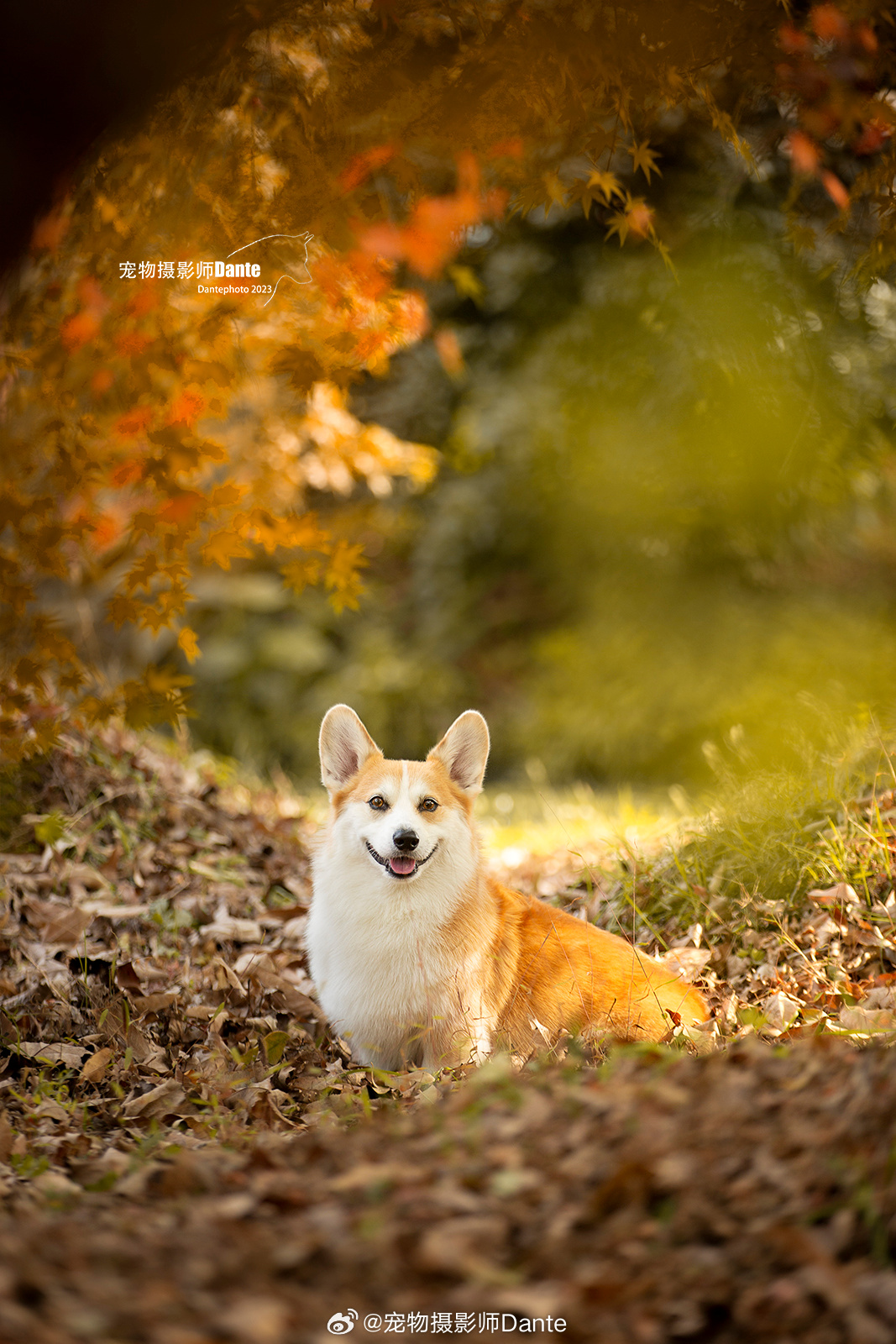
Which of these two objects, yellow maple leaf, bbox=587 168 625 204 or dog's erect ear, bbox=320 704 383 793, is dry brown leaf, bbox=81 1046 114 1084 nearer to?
dog's erect ear, bbox=320 704 383 793

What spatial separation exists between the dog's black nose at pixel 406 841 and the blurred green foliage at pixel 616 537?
255cm

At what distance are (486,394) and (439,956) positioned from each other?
725cm

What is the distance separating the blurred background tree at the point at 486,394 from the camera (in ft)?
11.7

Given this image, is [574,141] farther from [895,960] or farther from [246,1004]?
[246,1004]

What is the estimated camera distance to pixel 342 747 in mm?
3717

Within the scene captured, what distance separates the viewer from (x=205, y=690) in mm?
10492

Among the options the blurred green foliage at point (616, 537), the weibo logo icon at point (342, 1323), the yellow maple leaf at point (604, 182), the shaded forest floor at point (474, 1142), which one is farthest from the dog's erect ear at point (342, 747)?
the blurred green foliage at point (616, 537)

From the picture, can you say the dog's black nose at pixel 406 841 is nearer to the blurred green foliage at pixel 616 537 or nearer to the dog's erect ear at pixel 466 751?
the dog's erect ear at pixel 466 751

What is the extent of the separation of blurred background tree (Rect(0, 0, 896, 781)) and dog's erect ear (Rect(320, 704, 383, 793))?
62 centimetres

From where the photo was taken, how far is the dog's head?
3.30 meters

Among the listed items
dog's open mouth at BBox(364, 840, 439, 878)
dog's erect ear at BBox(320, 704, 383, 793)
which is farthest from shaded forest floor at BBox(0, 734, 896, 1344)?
dog's erect ear at BBox(320, 704, 383, 793)

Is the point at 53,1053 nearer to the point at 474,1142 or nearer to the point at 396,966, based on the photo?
the point at 396,966

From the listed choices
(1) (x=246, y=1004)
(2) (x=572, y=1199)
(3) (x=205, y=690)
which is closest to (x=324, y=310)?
(1) (x=246, y=1004)

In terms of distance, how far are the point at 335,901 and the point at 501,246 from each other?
7.41m
